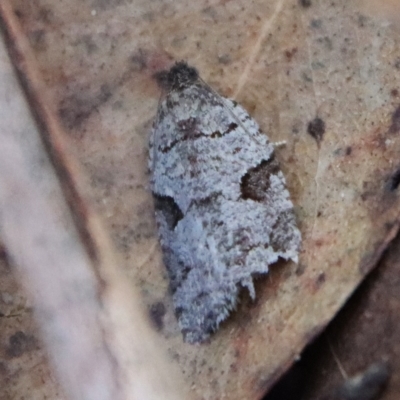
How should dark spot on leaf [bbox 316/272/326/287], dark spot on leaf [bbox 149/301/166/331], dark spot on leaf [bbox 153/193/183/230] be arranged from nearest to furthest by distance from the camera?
dark spot on leaf [bbox 316/272/326/287] < dark spot on leaf [bbox 149/301/166/331] < dark spot on leaf [bbox 153/193/183/230]

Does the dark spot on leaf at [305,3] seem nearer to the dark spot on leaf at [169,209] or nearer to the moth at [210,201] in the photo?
the moth at [210,201]

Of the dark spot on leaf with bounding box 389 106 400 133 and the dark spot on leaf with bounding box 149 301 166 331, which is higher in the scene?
the dark spot on leaf with bounding box 389 106 400 133

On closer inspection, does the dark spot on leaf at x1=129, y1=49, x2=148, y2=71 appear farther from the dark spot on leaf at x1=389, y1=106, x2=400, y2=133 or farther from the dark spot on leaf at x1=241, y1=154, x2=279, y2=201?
the dark spot on leaf at x1=389, y1=106, x2=400, y2=133

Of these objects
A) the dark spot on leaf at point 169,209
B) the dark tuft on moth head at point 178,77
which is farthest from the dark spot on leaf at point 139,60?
the dark spot on leaf at point 169,209

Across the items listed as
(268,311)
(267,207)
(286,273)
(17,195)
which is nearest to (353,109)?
(267,207)

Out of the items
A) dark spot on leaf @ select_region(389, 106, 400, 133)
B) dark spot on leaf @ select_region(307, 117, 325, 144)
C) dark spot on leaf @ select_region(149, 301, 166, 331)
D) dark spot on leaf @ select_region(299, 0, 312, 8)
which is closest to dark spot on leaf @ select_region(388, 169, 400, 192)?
dark spot on leaf @ select_region(389, 106, 400, 133)

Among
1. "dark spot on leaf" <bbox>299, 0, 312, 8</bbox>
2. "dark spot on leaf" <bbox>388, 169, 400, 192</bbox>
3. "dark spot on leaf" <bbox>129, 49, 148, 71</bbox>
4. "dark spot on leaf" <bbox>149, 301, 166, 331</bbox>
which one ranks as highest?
"dark spot on leaf" <bbox>299, 0, 312, 8</bbox>

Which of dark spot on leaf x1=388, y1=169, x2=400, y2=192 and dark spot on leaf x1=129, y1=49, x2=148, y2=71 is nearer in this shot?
dark spot on leaf x1=388, y1=169, x2=400, y2=192
